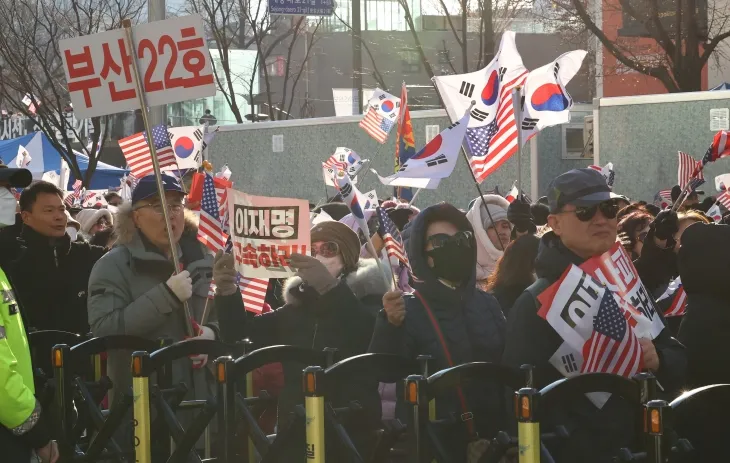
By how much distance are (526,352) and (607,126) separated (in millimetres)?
14703

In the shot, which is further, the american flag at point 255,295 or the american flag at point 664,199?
the american flag at point 664,199

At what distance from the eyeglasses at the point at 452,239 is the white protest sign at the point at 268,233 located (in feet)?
4.03

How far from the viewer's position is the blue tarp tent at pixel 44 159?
23.2 metres

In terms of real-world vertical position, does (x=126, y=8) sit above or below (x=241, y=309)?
above

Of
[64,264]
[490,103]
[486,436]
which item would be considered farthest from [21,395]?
[490,103]

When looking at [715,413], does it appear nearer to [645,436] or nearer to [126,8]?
[645,436]

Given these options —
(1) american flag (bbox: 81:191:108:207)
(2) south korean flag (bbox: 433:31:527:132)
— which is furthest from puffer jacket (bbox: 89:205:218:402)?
(1) american flag (bbox: 81:191:108:207)

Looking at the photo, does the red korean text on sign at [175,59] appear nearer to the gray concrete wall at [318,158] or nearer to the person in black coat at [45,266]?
the person in black coat at [45,266]

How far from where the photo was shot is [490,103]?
33.5 ft

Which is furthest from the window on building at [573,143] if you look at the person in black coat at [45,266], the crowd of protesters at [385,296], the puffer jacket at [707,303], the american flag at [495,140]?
the puffer jacket at [707,303]

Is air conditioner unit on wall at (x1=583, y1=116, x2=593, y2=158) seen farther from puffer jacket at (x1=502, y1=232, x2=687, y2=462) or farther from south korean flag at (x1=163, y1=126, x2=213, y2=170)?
puffer jacket at (x1=502, y1=232, x2=687, y2=462)

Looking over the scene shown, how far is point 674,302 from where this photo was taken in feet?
22.4

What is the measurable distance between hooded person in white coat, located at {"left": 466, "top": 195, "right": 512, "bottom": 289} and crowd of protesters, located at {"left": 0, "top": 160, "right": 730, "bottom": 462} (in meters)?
0.01

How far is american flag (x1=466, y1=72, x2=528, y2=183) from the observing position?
9961 millimetres
